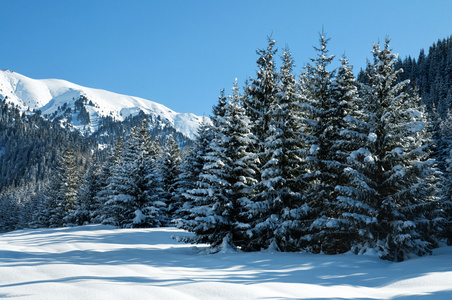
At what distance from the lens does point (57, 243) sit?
45.1 ft

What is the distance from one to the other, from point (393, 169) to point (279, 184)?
5275 mm

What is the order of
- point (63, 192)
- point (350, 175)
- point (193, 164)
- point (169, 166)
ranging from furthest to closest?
point (63, 192) → point (169, 166) → point (193, 164) → point (350, 175)

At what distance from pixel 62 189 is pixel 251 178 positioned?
37862mm

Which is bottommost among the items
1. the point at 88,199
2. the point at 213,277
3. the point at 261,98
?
the point at 213,277

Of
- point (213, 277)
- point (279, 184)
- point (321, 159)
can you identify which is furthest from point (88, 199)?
point (213, 277)

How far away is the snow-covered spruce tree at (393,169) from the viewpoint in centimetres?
1255

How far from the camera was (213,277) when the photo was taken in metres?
7.65

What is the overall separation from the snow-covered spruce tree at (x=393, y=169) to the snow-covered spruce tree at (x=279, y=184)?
342cm

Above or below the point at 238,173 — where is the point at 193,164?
above

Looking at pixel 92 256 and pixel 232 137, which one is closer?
pixel 92 256

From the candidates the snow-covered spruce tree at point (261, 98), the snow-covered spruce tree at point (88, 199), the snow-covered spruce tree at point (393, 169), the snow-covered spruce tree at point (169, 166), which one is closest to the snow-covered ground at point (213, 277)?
the snow-covered spruce tree at point (393, 169)

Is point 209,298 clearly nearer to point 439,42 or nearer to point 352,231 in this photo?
point 352,231

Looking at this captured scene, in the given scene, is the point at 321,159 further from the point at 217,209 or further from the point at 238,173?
the point at 217,209

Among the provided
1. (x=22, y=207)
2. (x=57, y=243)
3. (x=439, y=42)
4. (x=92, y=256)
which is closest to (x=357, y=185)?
(x=92, y=256)
